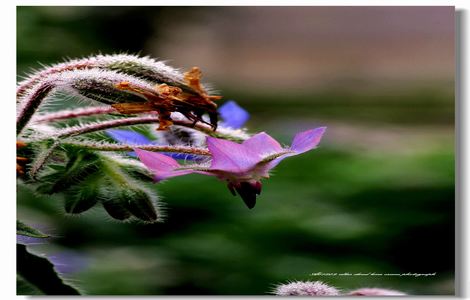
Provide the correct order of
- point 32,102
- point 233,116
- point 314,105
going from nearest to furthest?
point 32,102 < point 233,116 < point 314,105

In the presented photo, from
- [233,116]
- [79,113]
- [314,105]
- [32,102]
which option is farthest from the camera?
[314,105]

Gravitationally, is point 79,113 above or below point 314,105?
below

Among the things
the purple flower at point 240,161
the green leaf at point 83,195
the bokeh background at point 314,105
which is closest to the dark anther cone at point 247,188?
the purple flower at point 240,161

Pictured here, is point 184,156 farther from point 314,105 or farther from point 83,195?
point 314,105

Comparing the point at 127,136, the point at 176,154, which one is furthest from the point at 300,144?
the point at 127,136

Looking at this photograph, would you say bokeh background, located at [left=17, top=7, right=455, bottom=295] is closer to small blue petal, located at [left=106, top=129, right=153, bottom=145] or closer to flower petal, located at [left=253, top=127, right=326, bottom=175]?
small blue petal, located at [left=106, top=129, right=153, bottom=145]

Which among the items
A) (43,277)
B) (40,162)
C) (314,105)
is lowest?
(43,277)
